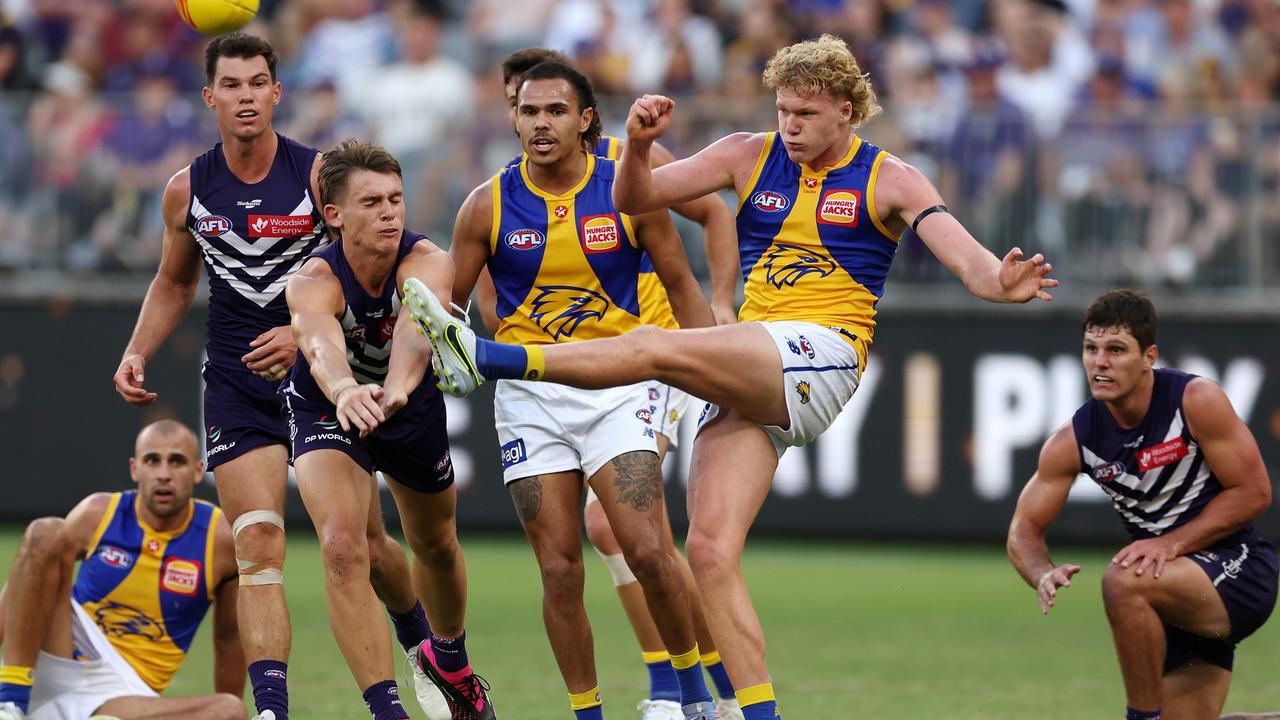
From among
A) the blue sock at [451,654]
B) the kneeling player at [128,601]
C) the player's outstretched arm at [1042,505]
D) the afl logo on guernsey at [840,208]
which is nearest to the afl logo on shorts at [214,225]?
the kneeling player at [128,601]

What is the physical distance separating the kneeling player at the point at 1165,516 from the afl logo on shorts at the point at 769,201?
4.66ft

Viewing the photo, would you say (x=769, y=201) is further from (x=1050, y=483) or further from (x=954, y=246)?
(x=1050, y=483)

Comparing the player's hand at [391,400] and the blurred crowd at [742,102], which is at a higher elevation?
the blurred crowd at [742,102]

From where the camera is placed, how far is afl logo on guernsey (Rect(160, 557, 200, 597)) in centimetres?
835

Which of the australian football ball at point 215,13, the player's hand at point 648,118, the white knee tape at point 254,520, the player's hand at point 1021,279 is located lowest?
the white knee tape at point 254,520

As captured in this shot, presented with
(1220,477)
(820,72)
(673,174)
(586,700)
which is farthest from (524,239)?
(1220,477)

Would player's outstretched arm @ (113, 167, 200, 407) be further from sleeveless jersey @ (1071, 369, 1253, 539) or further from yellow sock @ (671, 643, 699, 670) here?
sleeveless jersey @ (1071, 369, 1253, 539)

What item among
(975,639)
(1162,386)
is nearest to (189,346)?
(975,639)

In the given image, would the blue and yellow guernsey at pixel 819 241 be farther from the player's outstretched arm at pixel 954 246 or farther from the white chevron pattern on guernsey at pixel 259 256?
the white chevron pattern on guernsey at pixel 259 256

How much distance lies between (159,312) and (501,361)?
2398mm

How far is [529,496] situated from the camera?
7723mm

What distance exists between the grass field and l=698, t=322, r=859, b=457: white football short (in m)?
1.88

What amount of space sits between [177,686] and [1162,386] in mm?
5411

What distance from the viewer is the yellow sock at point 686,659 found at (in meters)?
7.82
